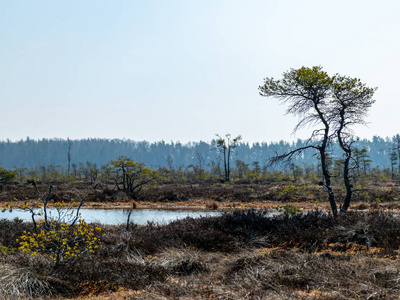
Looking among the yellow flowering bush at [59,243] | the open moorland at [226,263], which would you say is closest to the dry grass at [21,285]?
the open moorland at [226,263]

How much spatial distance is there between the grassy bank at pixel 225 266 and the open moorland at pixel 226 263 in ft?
0.06

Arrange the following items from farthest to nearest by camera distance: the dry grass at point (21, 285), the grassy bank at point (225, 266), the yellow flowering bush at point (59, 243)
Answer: the yellow flowering bush at point (59, 243)
the grassy bank at point (225, 266)
the dry grass at point (21, 285)

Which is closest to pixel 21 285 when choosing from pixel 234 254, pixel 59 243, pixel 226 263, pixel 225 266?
pixel 59 243

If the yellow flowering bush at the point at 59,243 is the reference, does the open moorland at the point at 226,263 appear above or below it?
below

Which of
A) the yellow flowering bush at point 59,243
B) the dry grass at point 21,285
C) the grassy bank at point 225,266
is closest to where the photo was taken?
the dry grass at point 21,285

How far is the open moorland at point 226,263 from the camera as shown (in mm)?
5203

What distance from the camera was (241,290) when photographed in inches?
203

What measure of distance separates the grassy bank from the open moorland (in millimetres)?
18

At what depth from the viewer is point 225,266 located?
7.06m

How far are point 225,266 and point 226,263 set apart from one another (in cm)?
16

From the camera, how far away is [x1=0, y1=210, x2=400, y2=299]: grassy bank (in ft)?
17.0

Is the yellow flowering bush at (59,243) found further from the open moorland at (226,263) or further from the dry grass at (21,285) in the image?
the dry grass at (21,285)

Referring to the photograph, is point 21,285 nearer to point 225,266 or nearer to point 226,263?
point 225,266

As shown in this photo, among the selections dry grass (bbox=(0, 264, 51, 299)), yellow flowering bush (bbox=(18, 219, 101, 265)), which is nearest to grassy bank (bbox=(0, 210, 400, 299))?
dry grass (bbox=(0, 264, 51, 299))
